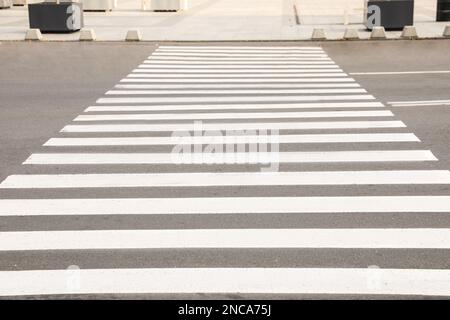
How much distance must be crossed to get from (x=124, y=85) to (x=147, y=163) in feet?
21.3

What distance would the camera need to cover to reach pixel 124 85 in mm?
15508

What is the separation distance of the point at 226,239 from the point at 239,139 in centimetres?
391

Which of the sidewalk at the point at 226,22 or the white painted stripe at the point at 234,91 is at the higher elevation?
the white painted stripe at the point at 234,91

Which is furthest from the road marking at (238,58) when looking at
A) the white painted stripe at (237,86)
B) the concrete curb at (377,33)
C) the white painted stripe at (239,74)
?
the white painted stripe at (237,86)

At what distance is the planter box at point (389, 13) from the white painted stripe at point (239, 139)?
593 inches

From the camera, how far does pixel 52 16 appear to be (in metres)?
24.8

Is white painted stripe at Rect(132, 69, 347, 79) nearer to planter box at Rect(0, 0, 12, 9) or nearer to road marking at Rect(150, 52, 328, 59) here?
road marking at Rect(150, 52, 328, 59)

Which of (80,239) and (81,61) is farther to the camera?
(81,61)

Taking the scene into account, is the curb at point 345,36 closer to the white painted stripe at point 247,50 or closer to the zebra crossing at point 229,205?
the white painted stripe at point 247,50

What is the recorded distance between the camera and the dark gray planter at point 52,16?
81.1 feet

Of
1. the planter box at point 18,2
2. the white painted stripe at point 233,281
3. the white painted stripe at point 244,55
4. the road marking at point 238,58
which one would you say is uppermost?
the white painted stripe at point 233,281

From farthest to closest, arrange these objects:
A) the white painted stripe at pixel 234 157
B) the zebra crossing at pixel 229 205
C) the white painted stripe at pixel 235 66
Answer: the white painted stripe at pixel 235 66 < the white painted stripe at pixel 234 157 < the zebra crossing at pixel 229 205

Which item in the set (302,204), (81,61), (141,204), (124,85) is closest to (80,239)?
(141,204)
